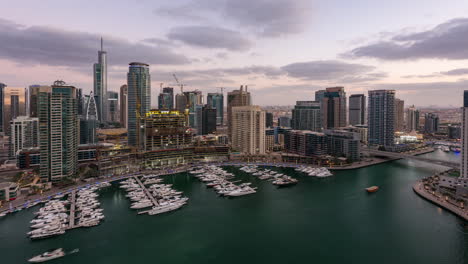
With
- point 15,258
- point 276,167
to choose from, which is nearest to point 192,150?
point 276,167

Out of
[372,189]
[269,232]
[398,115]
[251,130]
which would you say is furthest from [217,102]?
[269,232]

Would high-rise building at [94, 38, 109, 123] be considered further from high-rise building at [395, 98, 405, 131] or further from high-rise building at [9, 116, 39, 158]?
high-rise building at [395, 98, 405, 131]

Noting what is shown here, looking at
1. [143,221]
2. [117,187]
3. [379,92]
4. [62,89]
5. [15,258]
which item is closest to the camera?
[15,258]

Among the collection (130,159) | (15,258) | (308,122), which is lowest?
(15,258)

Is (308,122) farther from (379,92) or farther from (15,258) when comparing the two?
(15,258)

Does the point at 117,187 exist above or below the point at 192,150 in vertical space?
below
